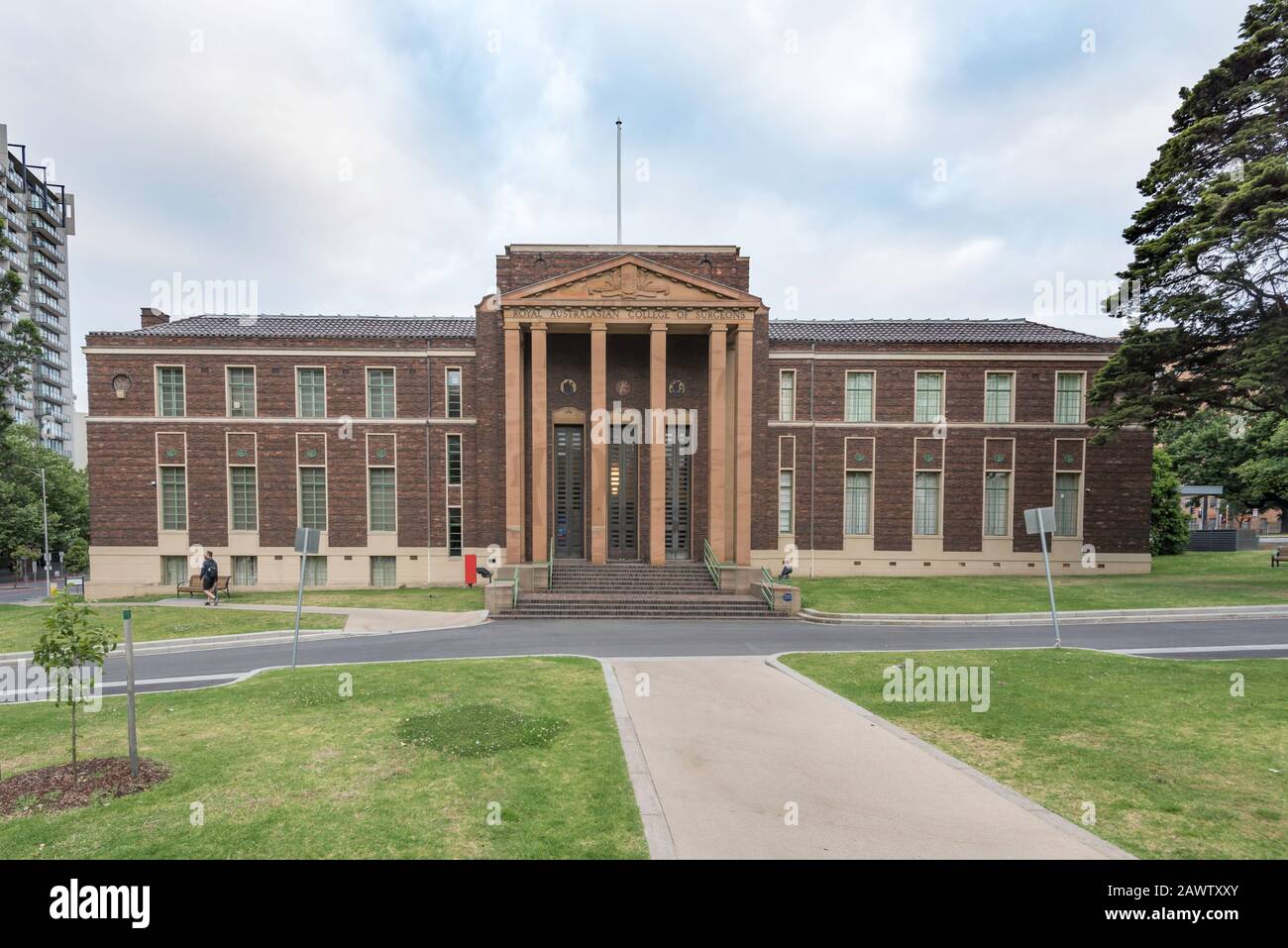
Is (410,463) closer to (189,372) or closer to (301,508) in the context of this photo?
(301,508)

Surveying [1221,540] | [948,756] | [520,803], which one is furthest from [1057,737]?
[1221,540]

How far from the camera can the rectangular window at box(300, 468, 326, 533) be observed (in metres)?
26.7

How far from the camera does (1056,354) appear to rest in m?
27.7

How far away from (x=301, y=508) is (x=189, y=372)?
8.39 m

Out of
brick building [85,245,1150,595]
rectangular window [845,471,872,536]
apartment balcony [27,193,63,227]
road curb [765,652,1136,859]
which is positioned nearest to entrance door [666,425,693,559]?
brick building [85,245,1150,595]

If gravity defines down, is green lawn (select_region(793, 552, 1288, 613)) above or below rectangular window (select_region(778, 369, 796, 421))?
below

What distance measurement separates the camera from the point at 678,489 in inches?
1017

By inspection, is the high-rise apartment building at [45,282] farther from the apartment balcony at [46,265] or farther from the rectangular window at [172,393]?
the rectangular window at [172,393]

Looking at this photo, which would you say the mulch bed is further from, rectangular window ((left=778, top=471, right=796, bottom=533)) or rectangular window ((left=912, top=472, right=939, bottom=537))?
rectangular window ((left=912, top=472, right=939, bottom=537))

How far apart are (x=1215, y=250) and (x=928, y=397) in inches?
438

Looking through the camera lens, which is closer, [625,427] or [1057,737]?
[1057,737]

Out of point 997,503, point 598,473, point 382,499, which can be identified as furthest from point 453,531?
point 997,503

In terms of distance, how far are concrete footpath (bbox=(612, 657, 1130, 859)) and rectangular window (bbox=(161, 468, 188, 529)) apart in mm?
27726
